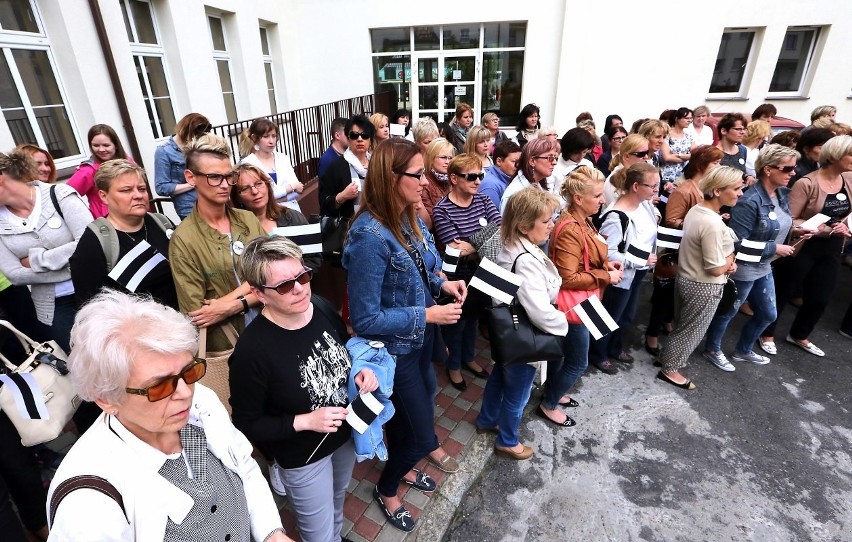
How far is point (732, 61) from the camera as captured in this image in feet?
37.7

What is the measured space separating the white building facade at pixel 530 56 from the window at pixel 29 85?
91.3 inches

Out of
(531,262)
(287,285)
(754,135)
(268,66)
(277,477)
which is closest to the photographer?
(287,285)

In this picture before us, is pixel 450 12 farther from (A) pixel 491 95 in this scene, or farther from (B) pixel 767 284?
(B) pixel 767 284

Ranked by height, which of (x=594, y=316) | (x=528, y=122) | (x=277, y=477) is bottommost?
(x=277, y=477)

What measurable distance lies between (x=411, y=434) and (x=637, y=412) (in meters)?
2.31

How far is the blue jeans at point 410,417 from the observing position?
220cm

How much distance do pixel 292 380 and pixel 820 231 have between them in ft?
15.6

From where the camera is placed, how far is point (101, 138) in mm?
3695

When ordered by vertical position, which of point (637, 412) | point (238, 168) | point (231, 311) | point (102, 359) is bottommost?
point (637, 412)

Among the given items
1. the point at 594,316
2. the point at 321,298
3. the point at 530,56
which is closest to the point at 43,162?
the point at 321,298

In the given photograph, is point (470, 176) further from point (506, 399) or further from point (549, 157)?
point (506, 399)

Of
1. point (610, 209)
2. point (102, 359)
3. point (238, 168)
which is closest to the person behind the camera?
point (102, 359)

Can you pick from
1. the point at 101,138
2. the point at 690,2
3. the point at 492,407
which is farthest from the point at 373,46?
the point at 492,407

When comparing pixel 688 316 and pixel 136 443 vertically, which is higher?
pixel 136 443
